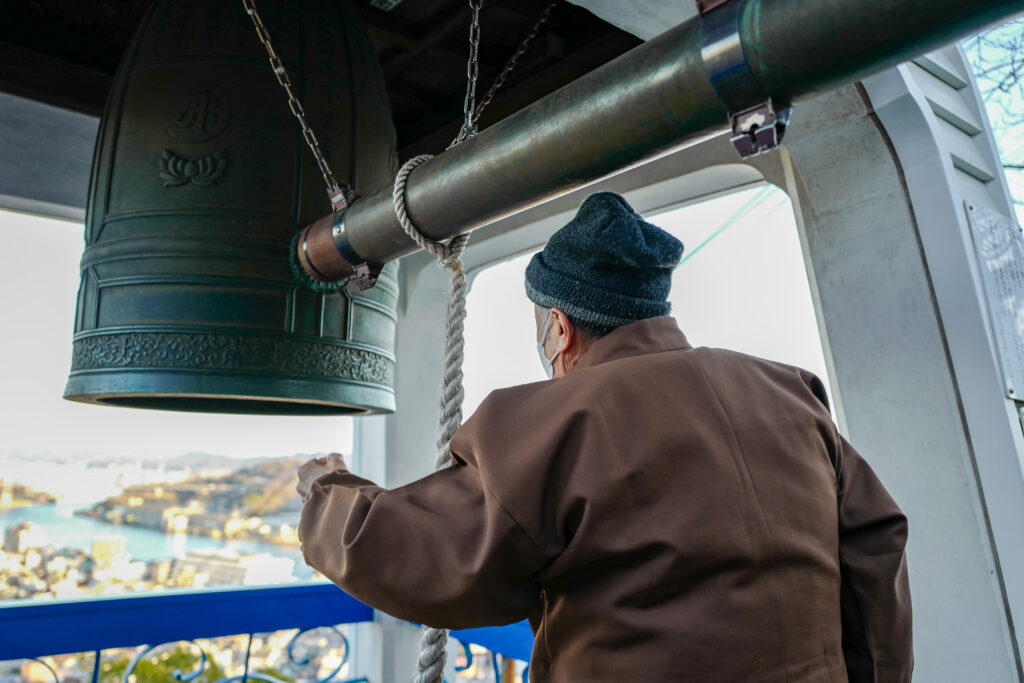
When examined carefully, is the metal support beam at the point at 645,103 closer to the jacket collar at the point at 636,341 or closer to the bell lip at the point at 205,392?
the jacket collar at the point at 636,341

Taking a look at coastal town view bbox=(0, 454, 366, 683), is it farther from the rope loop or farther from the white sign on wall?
the white sign on wall

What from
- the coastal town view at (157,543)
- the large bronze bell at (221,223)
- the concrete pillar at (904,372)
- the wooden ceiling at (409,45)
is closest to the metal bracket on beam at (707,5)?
the large bronze bell at (221,223)

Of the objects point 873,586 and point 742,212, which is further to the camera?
point 742,212

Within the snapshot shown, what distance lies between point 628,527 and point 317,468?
1.54 ft

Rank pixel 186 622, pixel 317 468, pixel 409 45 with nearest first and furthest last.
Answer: pixel 317 468
pixel 409 45
pixel 186 622

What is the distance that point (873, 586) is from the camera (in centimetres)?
87

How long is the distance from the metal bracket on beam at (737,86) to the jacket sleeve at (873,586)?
1.49 feet

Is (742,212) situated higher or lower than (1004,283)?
higher

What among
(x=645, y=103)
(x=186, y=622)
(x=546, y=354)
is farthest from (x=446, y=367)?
(x=186, y=622)

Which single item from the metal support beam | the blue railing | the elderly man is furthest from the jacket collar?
the blue railing

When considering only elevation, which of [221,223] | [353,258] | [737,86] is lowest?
[737,86]

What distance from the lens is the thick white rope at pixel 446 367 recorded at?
950mm

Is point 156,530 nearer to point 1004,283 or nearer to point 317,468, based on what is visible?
point 317,468

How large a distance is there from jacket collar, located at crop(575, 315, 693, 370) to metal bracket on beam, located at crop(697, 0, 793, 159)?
275mm
